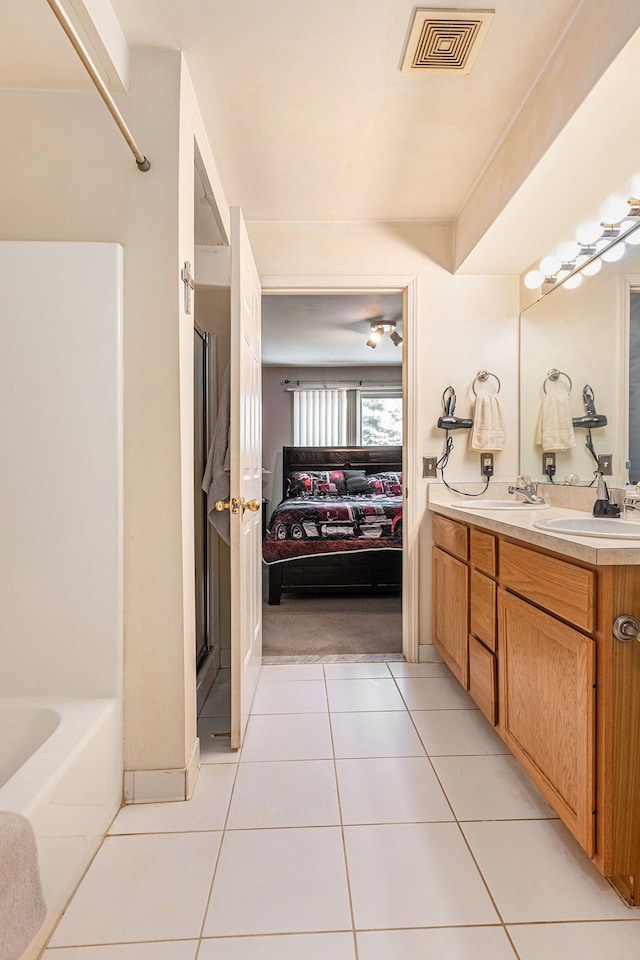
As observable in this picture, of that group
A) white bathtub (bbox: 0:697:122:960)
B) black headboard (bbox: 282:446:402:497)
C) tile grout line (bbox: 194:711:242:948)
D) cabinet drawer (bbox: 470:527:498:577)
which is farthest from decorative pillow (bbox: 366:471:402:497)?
white bathtub (bbox: 0:697:122:960)

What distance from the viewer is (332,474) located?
6.42 metres

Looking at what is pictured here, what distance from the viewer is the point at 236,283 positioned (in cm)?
202

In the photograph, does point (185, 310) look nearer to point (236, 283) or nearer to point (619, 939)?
point (236, 283)

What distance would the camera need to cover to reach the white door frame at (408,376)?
2.83 m

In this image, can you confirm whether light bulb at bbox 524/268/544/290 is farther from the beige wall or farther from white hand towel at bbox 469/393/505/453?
white hand towel at bbox 469/393/505/453

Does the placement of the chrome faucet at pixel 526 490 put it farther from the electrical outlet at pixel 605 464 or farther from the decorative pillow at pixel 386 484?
the decorative pillow at pixel 386 484

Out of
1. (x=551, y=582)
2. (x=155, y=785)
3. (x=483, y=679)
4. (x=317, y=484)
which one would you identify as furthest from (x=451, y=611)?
(x=317, y=484)

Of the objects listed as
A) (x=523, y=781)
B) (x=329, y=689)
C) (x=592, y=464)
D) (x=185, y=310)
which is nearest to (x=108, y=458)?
(x=185, y=310)

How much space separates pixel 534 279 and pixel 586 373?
631 mm

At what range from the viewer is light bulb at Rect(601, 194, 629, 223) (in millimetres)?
1954

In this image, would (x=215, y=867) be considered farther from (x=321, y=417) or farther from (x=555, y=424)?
(x=321, y=417)

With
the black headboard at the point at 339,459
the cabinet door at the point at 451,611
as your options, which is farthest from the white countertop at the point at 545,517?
the black headboard at the point at 339,459

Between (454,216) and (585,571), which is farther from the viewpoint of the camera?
(454,216)

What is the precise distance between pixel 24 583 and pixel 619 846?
5.75ft
